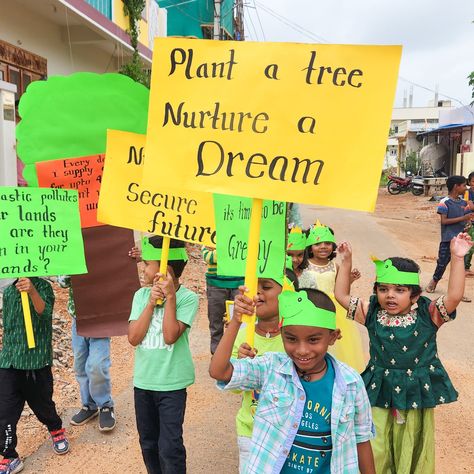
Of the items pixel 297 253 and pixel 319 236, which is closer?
pixel 319 236

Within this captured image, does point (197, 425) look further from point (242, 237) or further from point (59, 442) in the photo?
point (242, 237)

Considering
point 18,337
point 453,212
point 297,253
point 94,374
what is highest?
point 453,212

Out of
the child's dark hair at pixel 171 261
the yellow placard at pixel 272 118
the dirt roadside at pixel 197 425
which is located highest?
the yellow placard at pixel 272 118

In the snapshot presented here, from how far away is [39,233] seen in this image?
3.30 m

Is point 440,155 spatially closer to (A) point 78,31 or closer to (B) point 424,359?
(A) point 78,31

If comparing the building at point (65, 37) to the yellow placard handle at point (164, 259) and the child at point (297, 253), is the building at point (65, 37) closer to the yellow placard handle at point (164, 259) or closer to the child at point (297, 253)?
the child at point (297, 253)

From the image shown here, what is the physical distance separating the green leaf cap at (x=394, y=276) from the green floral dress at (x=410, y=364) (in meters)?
0.17

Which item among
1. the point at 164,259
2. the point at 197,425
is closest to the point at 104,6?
the point at 197,425

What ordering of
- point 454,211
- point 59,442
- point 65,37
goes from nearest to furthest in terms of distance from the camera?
point 59,442
point 454,211
point 65,37

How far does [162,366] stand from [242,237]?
2.83 feet

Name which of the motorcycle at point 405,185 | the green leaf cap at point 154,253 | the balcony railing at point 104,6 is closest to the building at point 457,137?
the motorcycle at point 405,185

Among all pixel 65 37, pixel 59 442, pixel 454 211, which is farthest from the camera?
pixel 65 37

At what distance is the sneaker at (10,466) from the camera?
3.42 m

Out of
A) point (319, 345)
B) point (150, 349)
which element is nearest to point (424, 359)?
point (319, 345)
